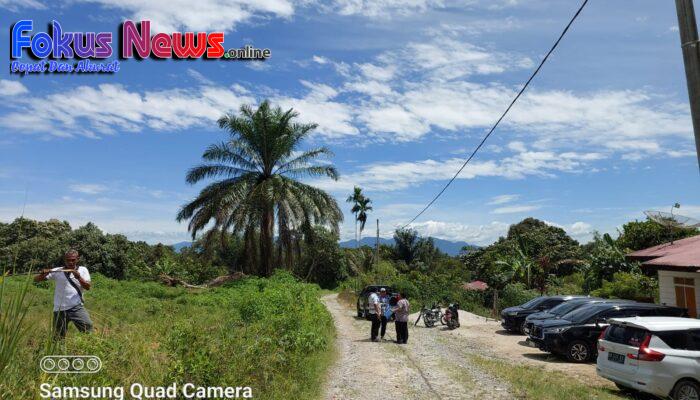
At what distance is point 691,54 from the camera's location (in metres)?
5.72

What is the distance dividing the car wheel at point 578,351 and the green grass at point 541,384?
1849 millimetres

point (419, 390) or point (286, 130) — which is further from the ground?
point (286, 130)

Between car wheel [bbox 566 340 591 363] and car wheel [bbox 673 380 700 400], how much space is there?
531cm

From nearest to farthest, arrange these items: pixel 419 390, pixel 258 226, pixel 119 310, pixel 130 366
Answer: pixel 130 366
pixel 419 390
pixel 119 310
pixel 258 226

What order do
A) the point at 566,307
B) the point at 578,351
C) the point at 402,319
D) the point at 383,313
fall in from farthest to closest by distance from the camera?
the point at 566,307
the point at 383,313
the point at 402,319
the point at 578,351

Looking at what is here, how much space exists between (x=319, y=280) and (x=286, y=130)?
29.1 metres

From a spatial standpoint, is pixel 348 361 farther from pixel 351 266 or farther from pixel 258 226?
pixel 351 266

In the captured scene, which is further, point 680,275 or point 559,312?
point 680,275

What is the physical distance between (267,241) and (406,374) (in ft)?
58.2

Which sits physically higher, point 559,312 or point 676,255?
point 676,255

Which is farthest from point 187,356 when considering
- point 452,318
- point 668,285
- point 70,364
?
point 668,285

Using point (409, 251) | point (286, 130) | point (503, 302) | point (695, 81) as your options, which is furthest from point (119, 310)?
point (409, 251)

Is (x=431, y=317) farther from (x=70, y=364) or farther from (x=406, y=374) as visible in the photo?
(x=70, y=364)

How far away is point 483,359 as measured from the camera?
1390 cm
